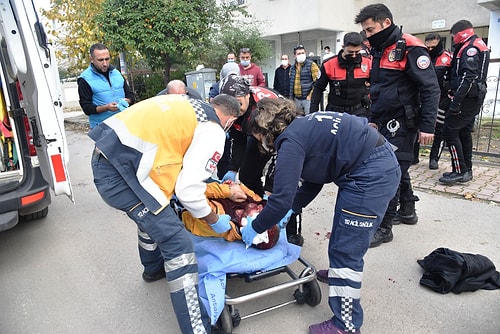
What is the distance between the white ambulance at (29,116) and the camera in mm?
2906

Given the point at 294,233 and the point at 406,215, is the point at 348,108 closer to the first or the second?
the point at 406,215

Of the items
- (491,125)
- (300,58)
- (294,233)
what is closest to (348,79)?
(294,233)

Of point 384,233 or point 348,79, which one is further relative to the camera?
point 348,79

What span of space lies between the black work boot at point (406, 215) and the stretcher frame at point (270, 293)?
152cm

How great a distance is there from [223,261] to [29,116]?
2206 mm

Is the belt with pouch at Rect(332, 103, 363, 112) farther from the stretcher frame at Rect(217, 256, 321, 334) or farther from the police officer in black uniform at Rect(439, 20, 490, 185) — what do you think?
the stretcher frame at Rect(217, 256, 321, 334)

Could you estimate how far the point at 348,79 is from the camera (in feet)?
13.8

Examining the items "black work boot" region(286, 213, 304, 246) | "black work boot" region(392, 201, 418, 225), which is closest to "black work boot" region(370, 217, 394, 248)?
"black work boot" region(392, 201, 418, 225)

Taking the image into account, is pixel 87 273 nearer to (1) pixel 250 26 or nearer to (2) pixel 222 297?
(2) pixel 222 297

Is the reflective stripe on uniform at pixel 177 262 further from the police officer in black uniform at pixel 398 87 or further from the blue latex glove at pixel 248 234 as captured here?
the police officer in black uniform at pixel 398 87

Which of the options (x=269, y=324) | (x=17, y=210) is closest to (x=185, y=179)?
(x=269, y=324)

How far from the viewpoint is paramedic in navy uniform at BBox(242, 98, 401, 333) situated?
77.1 inches

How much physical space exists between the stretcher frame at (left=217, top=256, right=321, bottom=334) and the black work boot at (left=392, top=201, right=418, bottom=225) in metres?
1.52

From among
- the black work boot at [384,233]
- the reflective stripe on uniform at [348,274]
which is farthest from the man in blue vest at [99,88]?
the reflective stripe on uniform at [348,274]
